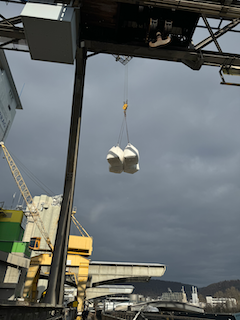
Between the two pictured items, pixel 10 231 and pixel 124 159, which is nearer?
pixel 124 159

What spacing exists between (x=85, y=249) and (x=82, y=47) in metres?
30.1

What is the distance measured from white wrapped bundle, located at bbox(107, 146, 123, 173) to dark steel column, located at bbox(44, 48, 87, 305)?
80.8 inches

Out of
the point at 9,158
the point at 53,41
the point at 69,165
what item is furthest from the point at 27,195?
the point at 53,41

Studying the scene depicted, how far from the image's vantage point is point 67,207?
30.5ft

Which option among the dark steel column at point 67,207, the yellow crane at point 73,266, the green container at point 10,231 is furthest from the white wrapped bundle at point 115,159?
the green container at point 10,231

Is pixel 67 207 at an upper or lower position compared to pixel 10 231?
lower

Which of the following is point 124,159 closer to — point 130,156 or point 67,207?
point 130,156

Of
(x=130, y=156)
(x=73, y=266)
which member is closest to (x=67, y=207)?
(x=130, y=156)

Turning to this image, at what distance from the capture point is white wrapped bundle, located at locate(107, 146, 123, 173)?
8469mm

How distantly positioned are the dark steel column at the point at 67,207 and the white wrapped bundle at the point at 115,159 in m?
2.05

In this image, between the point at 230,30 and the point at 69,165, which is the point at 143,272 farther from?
the point at 230,30

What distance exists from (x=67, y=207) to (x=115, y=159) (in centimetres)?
302

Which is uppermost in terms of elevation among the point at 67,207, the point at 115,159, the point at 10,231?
the point at 10,231

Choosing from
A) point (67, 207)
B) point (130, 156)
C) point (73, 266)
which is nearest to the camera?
point (130, 156)
